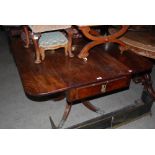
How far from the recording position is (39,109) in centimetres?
187

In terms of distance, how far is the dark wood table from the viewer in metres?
1.14

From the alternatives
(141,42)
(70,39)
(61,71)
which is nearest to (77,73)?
(61,71)

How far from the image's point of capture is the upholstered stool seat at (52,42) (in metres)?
1.35

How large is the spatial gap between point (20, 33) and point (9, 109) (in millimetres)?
739

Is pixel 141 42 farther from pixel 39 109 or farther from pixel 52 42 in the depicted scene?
pixel 39 109

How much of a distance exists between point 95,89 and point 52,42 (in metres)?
0.46

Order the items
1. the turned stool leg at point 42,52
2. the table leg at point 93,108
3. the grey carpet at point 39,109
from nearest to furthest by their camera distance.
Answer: the turned stool leg at point 42,52 → the grey carpet at point 39,109 → the table leg at point 93,108

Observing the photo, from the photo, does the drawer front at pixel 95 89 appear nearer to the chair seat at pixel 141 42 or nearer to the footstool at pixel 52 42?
the chair seat at pixel 141 42

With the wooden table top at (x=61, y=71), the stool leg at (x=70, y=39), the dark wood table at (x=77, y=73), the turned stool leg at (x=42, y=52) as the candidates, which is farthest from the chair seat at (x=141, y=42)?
the turned stool leg at (x=42, y=52)

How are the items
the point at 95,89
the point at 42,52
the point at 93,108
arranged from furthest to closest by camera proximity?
the point at 93,108, the point at 42,52, the point at 95,89

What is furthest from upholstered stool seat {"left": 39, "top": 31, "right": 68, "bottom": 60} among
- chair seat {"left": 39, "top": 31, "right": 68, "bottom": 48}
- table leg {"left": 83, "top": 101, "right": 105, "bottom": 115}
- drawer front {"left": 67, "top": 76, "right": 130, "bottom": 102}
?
table leg {"left": 83, "top": 101, "right": 105, "bottom": 115}

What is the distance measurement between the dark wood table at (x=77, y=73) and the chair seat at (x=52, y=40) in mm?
109

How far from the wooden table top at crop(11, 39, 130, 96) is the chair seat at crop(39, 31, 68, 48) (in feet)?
0.36

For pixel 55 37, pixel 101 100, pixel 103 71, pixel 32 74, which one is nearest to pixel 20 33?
pixel 55 37
